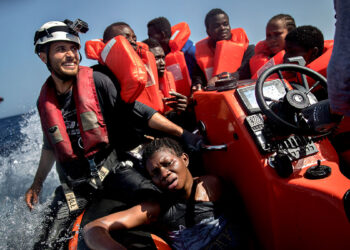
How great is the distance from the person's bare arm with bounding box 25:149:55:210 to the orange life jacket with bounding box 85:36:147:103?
1.18 m

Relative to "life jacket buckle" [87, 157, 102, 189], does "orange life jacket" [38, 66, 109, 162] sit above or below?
above

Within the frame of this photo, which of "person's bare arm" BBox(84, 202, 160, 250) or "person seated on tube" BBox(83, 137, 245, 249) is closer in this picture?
"person's bare arm" BBox(84, 202, 160, 250)

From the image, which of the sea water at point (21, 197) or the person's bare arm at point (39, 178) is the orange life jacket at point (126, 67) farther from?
the sea water at point (21, 197)

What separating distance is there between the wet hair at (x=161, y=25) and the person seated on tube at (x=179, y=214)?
3.44 metres

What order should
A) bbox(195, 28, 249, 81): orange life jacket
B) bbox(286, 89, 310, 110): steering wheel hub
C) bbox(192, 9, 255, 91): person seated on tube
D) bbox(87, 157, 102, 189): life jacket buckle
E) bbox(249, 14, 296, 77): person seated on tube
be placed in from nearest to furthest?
bbox(286, 89, 310, 110): steering wheel hub → bbox(87, 157, 102, 189): life jacket buckle → bbox(249, 14, 296, 77): person seated on tube → bbox(195, 28, 249, 81): orange life jacket → bbox(192, 9, 255, 91): person seated on tube

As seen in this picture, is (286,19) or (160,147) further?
(286,19)

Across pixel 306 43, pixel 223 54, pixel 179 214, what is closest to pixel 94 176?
pixel 179 214

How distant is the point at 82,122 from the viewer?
2109 millimetres

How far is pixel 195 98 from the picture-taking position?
2.30 m

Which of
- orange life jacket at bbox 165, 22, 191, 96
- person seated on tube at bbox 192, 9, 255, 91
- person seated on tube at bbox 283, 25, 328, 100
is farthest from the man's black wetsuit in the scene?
person seated on tube at bbox 192, 9, 255, 91

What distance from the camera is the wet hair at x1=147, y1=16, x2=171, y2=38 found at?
4719mm

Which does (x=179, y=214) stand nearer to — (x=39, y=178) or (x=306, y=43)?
(x=39, y=178)

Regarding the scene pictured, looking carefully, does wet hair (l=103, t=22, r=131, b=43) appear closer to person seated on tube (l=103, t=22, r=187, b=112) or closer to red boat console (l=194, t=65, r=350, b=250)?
person seated on tube (l=103, t=22, r=187, b=112)

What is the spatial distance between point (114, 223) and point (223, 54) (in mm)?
3163
